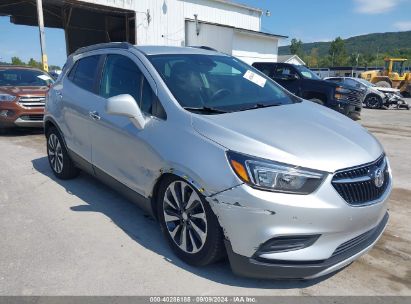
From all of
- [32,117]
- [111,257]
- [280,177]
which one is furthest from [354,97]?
[111,257]

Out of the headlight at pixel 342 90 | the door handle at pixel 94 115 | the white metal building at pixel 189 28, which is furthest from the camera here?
the white metal building at pixel 189 28

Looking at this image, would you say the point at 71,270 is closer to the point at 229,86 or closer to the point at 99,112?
the point at 99,112

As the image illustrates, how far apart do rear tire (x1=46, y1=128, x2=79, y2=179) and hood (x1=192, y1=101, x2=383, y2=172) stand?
2709 mm

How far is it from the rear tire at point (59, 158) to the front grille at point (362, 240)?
3.62 meters

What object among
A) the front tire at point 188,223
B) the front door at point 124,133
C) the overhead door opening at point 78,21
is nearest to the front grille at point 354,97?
the front door at point 124,133

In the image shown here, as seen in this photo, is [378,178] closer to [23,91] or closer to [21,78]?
[23,91]

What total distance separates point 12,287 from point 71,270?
1.41 ft

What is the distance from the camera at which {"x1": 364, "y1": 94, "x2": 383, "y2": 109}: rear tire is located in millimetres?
17048

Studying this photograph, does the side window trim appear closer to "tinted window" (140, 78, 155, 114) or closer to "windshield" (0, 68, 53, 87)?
"tinted window" (140, 78, 155, 114)

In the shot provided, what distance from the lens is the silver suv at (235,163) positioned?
2.38m

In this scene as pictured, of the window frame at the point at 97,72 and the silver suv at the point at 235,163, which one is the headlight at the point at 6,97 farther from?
the silver suv at the point at 235,163

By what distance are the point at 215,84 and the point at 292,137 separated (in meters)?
1.16

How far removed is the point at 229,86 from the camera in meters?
3.59

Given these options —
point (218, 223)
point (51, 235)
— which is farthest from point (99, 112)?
point (218, 223)
